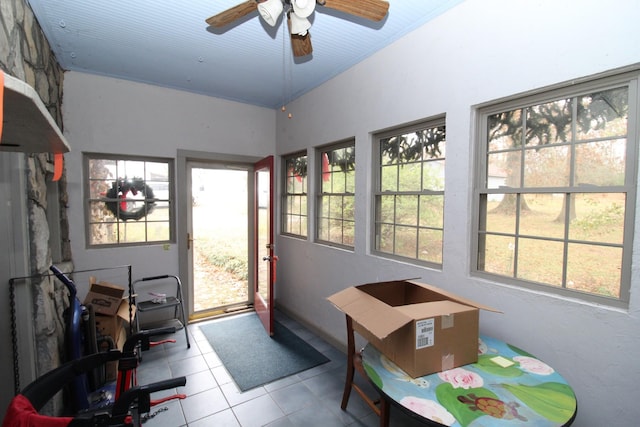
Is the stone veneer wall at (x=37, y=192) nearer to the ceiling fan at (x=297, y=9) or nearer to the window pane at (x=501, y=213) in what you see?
the ceiling fan at (x=297, y=9)

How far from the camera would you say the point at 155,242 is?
348 cm

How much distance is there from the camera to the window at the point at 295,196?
375 cm

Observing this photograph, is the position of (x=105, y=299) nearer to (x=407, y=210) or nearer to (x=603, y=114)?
(x=407, y=210)

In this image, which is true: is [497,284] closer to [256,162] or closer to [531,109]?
[531,109]

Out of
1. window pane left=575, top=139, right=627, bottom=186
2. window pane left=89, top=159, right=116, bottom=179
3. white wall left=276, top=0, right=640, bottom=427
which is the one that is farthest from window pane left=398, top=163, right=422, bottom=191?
window pane left=89, top=159, right=116, bottom=179

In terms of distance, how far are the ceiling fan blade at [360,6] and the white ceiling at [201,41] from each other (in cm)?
45

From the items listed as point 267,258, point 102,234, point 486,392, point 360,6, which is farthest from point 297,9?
point 102,234

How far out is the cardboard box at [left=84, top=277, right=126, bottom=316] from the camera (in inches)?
100

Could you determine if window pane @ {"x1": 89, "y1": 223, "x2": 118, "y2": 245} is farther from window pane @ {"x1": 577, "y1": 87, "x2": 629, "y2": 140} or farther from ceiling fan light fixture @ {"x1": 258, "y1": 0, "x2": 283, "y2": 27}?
window pane @ {"x1": 577, "y1": 87, "x2": 629, "y2": 140}

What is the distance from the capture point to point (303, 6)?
4.89 feet

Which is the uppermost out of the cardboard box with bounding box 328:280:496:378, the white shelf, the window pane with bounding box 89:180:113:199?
the white shelf

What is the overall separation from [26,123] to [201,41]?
201cm

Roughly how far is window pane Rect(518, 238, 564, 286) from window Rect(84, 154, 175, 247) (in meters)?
3.56

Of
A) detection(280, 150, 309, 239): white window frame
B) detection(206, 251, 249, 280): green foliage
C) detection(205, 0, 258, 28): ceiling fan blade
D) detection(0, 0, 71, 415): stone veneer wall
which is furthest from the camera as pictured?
detection(206, 251, 249, 280): green foliage
